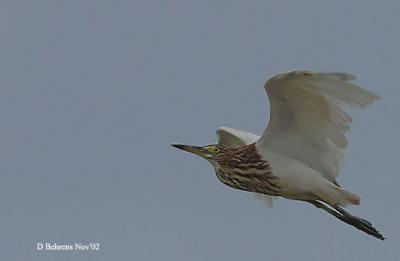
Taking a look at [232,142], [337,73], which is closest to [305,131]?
[337,73]

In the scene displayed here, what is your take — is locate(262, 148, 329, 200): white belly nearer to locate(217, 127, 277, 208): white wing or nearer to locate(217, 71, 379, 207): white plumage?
locate(217, 71, 379, 207): white plumage

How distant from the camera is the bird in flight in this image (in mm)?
14047

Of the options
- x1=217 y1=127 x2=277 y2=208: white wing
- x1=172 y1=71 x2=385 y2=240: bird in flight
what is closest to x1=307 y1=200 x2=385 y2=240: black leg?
x1=172 y1=71 x2=385 y2=240: bird in flight

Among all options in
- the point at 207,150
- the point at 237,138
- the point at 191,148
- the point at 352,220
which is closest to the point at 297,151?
the point at 207,150

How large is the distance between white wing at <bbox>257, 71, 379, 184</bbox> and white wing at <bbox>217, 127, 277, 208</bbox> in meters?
2.27

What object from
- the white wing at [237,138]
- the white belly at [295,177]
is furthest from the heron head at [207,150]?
the white wing at [237,138]

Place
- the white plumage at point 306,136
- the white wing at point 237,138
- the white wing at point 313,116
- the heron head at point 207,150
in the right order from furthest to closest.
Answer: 1. the white wing at point 237,138
2. the heron head at point 207,150
3. the white plumage at point 306,136
4. the white wing at point 313,116

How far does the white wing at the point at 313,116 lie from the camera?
13547 millimetres

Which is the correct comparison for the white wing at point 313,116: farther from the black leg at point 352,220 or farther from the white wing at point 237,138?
the white wing at point 237,138

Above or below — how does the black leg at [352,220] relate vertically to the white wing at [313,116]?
below

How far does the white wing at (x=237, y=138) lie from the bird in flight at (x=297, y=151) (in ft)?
5.59

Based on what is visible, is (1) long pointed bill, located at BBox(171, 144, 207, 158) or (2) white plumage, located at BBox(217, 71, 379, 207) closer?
(2) white plumage, located at BBox(217, 71, 379, 207)

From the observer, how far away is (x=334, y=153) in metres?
14.9

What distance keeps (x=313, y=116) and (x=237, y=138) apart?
3.30m
